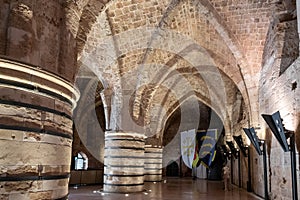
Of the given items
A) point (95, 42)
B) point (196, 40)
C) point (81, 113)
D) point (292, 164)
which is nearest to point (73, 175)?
point (81, 113)

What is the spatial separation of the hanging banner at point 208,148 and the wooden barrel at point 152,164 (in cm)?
377

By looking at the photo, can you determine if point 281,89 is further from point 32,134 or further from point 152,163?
point 152,163

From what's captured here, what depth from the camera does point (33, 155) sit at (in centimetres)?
388

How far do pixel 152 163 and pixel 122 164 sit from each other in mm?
7746

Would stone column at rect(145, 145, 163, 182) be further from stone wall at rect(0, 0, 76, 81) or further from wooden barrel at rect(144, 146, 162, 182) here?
stone wall at rect(0, 0, 76, 81)

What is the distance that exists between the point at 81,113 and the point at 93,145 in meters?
2.31

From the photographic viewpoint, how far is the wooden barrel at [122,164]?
11328mm

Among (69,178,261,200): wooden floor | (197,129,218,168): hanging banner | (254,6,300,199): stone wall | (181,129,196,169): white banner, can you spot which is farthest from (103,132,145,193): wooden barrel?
(181,129,196,169): white banner

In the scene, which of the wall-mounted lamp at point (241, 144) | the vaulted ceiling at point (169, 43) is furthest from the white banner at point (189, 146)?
the vaulted ceiling at point (169, 43)

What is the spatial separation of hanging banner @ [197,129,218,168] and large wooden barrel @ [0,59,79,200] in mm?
17731

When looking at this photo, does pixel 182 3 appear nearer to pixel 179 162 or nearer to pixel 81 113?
pixel 81 113

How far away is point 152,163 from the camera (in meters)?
19.0

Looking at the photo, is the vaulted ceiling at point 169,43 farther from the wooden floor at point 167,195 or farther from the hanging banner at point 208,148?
the hanging banner at point 208,148

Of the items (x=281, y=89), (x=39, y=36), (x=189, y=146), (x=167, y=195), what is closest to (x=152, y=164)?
(x=189, y=146)
